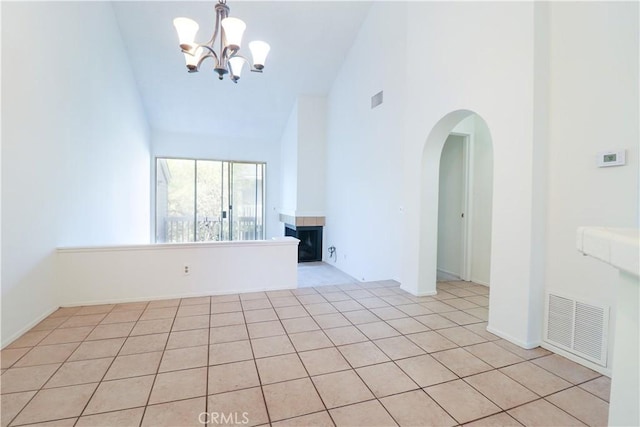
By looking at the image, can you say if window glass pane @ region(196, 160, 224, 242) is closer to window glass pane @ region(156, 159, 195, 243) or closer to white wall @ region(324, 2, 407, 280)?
window glass pane @ region(156, 159, 195, 243)

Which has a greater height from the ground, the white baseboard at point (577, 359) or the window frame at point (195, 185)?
the window frame at point (195, 185)

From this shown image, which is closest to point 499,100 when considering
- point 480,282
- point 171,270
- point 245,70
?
point 480,282

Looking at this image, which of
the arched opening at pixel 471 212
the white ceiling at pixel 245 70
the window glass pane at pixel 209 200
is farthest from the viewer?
the window glass pane at pixel 209 200

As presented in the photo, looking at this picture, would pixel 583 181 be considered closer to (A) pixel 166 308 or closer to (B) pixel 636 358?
(B) pixel 636 358

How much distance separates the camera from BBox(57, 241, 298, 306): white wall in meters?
3.09

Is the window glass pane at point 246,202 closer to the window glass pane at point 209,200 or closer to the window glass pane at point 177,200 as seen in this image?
the window glass pane at point 209,200

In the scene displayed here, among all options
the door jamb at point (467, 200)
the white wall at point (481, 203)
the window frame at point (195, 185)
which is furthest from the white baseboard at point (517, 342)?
the window frame at point (195, 185)

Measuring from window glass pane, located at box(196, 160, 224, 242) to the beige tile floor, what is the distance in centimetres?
462

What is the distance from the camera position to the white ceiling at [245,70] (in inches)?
174

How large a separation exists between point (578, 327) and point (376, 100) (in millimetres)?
3631

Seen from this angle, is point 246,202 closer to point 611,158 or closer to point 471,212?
point 471,212

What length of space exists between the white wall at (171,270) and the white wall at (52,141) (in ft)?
0.70

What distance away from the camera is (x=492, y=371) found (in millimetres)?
2021

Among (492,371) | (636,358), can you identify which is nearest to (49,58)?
(636,358)
